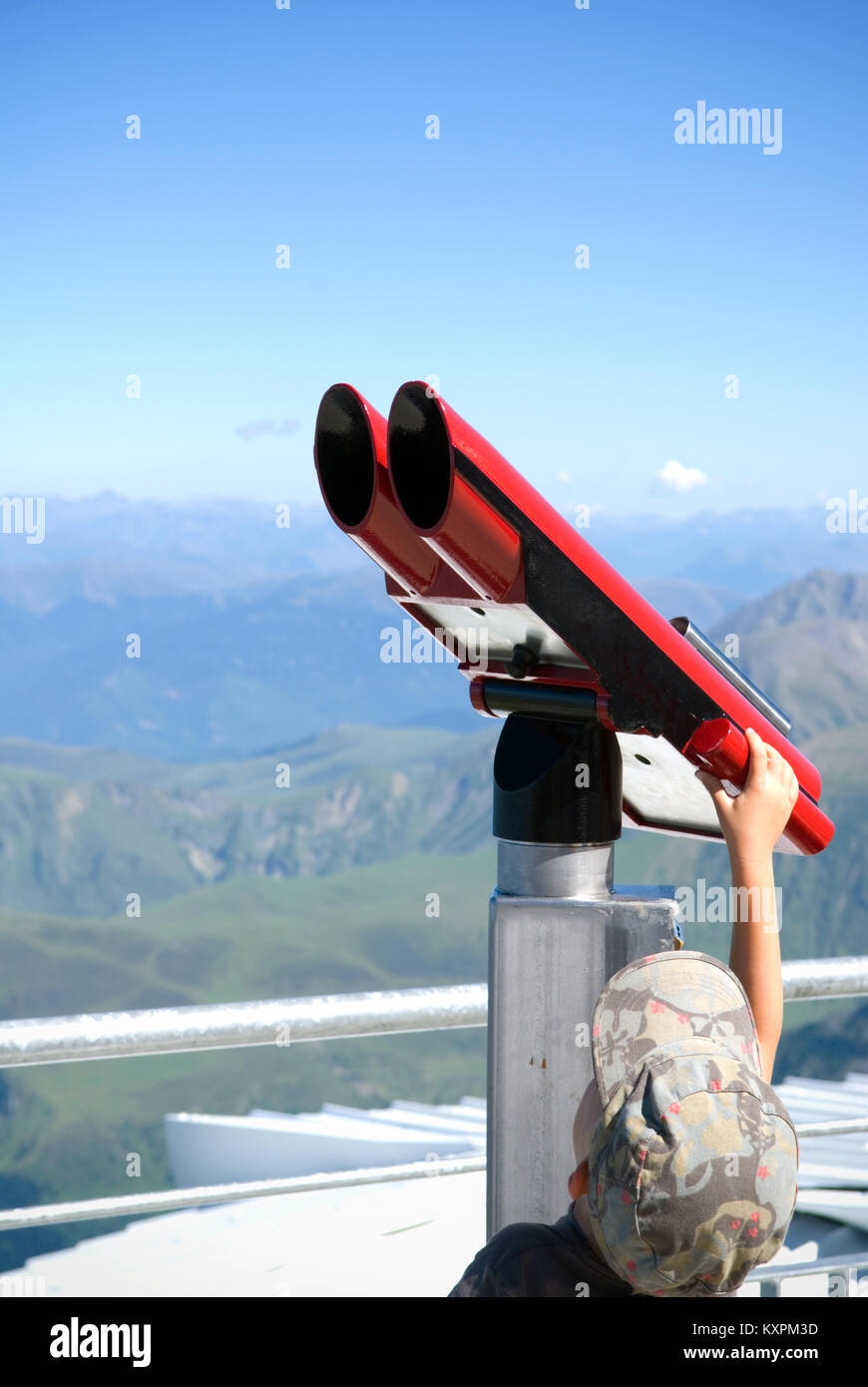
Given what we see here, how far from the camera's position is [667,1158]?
3.04 feet

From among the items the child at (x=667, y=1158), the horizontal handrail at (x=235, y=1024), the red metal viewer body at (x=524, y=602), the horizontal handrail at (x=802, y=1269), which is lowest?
the horizontal handrail at (x=802, y=1269)

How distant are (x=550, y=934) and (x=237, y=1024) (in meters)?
0.56

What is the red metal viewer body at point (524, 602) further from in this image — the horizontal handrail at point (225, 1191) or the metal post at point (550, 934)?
the horizontal handrail at point (225, 1191)

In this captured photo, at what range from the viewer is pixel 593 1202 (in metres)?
0.99

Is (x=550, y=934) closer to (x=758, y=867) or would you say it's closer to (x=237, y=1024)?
(x=758, y=867)

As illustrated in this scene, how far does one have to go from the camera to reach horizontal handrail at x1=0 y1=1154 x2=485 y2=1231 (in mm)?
1673

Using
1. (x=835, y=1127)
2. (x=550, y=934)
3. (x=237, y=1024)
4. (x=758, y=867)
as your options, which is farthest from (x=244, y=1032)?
(x=835, y=1127)

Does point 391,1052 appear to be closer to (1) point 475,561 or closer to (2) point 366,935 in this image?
(2) point 366,935

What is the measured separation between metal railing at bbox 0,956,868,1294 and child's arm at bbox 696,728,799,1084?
58 centimetres

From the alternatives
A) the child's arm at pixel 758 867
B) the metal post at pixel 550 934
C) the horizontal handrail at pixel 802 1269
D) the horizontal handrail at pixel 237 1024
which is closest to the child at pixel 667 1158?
the child's arm at pixel 758 867

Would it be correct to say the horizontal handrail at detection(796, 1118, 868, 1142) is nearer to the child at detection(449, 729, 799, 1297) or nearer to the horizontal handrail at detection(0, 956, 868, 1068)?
the horizontal handrail at detection(0, 956, 868, 1068)

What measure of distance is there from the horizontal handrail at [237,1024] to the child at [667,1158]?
1.96 ft

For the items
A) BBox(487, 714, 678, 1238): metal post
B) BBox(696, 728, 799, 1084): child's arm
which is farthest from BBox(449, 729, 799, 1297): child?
BBox(487, 714, 678, 1238): metal post

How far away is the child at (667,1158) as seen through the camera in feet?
3.05
